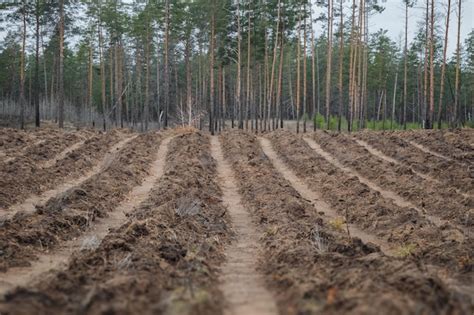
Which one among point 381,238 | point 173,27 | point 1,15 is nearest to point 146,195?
point 381,238

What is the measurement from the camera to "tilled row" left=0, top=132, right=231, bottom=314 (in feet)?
14.9

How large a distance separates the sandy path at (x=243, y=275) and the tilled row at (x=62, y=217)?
322 cm

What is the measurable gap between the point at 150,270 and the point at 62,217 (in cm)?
480

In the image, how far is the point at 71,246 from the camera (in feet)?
29.5

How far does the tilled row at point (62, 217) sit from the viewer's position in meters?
8.29

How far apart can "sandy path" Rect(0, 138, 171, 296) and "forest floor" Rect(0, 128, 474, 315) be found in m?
0.04

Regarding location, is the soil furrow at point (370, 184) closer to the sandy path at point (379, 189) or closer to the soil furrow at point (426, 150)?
the sandy path at point (379, 189)

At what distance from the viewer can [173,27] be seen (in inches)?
1559

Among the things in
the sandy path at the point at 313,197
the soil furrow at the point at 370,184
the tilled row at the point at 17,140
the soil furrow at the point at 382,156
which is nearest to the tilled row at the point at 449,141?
the soil furrow at the point at 382,156

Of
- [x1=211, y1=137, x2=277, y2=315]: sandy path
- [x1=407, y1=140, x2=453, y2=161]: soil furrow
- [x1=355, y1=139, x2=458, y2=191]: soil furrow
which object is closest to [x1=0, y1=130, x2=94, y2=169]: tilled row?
[x1=211, y1=137, x2=277, y2=315]: sandy path

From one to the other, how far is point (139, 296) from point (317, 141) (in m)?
23.0

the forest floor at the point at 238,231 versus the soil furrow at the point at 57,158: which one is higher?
the soil furrow at the point at 57,158

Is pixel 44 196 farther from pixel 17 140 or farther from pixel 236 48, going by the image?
pixel 236 48

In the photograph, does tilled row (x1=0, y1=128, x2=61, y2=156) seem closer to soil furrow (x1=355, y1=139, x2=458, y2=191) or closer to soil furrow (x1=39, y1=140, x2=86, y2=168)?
soil furrow (x1=39, y1=140, x2=86, y2=168)
